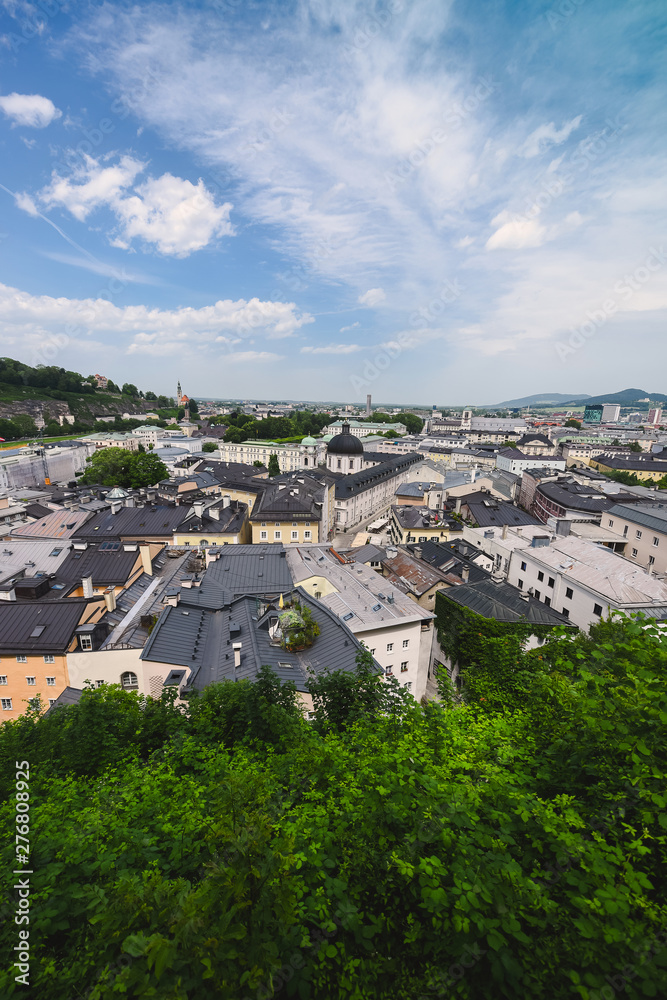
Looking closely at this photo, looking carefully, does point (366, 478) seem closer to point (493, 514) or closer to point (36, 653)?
point (493, 514)

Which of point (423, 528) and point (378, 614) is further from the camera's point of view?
point (423, 528)

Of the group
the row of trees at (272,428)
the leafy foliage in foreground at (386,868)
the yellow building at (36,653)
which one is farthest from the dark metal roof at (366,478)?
the row of trees at (272,428)

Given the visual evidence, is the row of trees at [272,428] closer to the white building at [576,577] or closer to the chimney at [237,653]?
the white building at [576,577]

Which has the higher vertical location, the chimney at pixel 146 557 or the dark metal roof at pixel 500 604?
the chimney at pixel 146 557

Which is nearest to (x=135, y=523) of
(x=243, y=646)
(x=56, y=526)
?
(x=56, y=526)

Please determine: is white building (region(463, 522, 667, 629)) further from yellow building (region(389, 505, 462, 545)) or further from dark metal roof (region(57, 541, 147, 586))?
dark metal roof (region(57, 541, 147, 586))

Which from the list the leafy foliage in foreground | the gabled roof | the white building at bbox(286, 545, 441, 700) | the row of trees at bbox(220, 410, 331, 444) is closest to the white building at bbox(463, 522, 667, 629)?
the white building at bbox(286, 545, 441, 700)

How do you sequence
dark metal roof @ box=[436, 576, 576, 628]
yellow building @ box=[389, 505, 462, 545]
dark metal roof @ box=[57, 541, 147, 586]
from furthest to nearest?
yellow building @ box=[389, 505, 462, 545]
dark metal roof @ box=[57, 541, 147, 586]
dark metal roof @ box=[436, 576, 576, 628]
